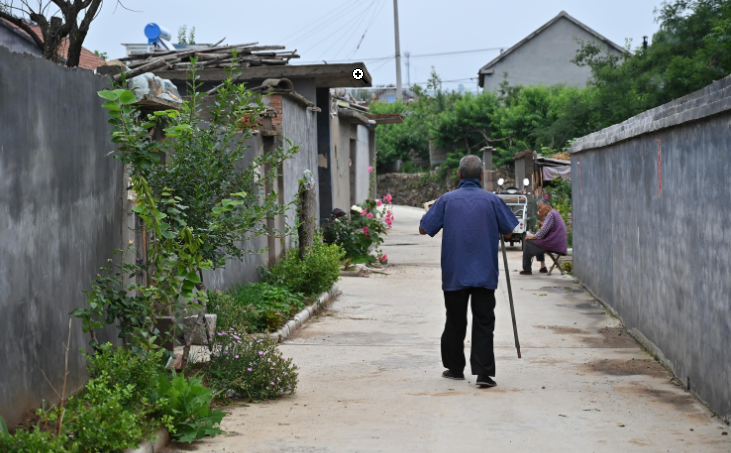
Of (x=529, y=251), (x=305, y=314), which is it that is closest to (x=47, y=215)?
(x=305, y=314)

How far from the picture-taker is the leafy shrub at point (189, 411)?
5.16 m

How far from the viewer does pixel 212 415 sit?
17.5ft

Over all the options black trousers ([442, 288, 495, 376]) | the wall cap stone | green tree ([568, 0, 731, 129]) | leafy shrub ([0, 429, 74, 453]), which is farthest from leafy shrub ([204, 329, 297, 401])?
green tree ([568, 0, 731, 129])

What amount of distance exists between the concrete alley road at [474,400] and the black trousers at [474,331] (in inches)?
7.5

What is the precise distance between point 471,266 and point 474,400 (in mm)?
1163

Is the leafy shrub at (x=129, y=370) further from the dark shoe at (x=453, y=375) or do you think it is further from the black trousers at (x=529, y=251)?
the black trousers at (x=529, y=251)

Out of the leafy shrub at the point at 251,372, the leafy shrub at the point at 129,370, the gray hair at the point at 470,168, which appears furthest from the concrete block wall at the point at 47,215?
the gray hair at the point at 470,168

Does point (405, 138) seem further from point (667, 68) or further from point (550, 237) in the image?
point (550, 237)

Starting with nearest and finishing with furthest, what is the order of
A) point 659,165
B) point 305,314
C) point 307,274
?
point 659,165, point 305,314, point 307,274

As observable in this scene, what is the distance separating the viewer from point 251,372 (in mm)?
6461

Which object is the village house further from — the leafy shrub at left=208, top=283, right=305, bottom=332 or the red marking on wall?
the red marking on wall

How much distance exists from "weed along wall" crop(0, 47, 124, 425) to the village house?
4701 cm

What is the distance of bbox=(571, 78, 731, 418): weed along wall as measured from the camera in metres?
5.72

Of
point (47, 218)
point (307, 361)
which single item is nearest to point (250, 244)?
point (307, 361)
